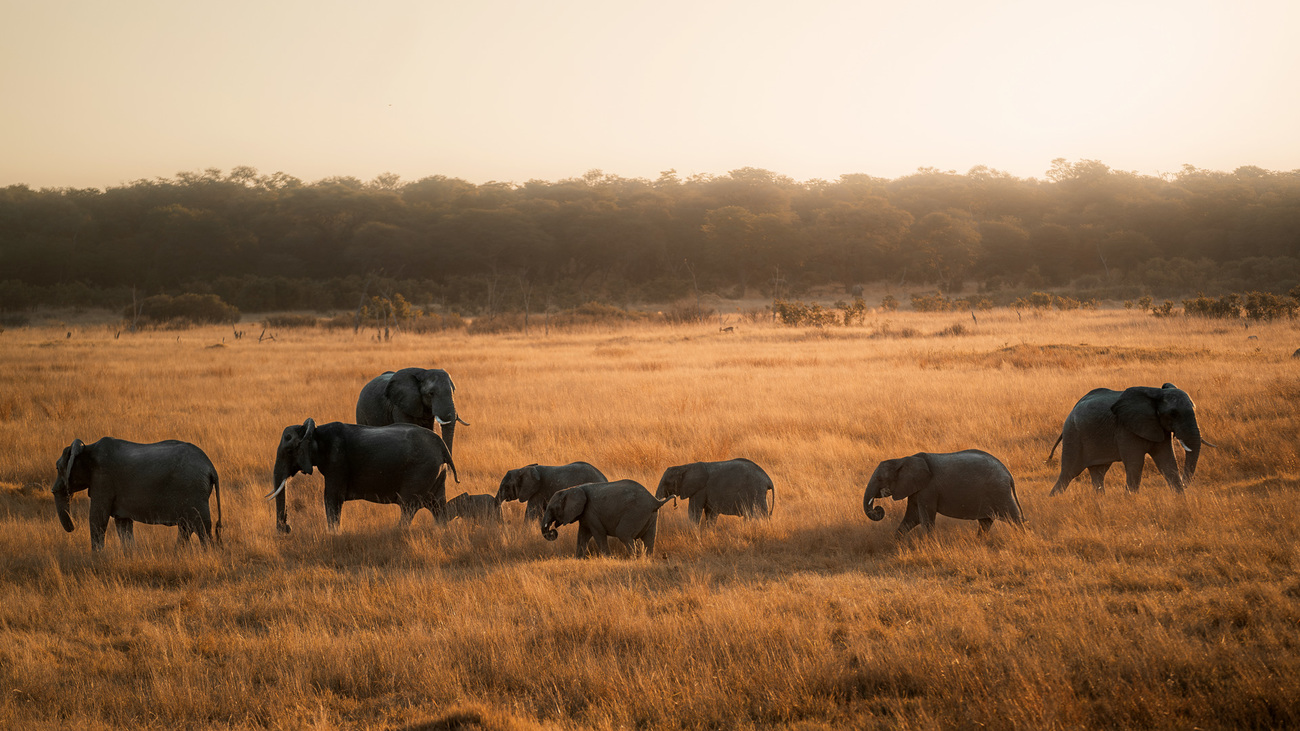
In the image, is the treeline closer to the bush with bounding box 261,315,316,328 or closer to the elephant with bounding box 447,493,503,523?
the bush with bounding box 261,315,316,328

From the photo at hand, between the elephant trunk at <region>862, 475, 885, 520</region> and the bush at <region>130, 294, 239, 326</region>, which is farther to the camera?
the bush at <region>130, 294, 239, 326</region>

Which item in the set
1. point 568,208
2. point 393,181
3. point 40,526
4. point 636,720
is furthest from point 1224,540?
point 393,181

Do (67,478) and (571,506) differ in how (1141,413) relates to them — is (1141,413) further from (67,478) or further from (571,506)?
(67,478)

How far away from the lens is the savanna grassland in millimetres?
3979

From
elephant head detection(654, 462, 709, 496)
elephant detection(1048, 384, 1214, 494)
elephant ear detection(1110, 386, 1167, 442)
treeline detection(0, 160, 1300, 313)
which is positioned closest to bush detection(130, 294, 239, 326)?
treeline detection(0, 160, 1300, 313)

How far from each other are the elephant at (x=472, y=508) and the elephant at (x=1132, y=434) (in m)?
5.64

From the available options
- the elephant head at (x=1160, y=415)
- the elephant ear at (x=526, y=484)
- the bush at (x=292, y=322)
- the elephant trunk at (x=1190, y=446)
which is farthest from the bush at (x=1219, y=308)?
the bush at (x=292, y=322)

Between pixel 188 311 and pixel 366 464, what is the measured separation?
46.8 m

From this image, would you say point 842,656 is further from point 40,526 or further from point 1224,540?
point 40,526

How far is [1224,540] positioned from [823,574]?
3.02 meters

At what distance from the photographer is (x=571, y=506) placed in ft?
22.1

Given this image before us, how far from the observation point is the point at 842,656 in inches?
174

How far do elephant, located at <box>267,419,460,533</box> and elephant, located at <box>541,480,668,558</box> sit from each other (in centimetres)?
168

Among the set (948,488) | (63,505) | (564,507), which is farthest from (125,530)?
(948,488)
